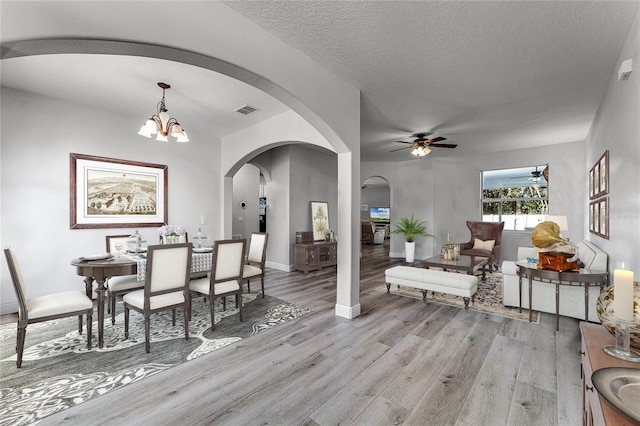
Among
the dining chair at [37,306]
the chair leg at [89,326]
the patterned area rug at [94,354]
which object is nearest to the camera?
the patterned area rug at [94,354]

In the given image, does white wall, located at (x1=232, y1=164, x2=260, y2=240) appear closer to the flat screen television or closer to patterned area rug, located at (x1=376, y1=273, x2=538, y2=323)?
patterned area rug, located at (x1=376, y1=273, x2=538, y2=323)

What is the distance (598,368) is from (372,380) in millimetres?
1417

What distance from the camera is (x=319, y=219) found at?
22.6ft

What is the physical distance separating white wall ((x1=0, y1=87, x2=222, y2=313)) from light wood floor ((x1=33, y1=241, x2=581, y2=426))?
2.92m

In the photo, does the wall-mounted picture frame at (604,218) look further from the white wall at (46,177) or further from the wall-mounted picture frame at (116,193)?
the white wall at (46,177)

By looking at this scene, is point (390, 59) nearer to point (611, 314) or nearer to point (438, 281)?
point (611, 314)

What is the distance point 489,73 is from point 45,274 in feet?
20.2

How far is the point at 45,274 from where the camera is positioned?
3.81 m

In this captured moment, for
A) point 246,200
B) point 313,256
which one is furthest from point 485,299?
point 246,200

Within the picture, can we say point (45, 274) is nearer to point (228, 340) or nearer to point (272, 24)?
point (228, 340)

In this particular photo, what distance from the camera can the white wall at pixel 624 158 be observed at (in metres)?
2.25

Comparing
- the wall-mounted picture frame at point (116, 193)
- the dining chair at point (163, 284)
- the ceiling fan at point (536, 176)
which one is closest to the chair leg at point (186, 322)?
the dining chair at point (163, 284)

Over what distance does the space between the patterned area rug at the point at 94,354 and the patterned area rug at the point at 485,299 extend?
1822mm

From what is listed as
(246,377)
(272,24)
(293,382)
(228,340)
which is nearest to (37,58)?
(272,24)
